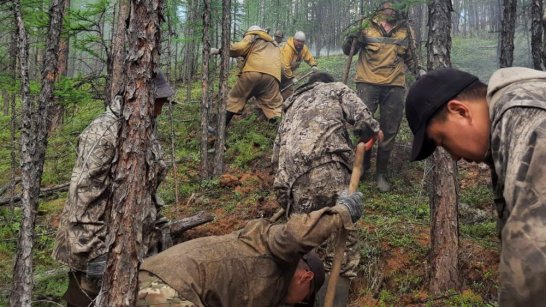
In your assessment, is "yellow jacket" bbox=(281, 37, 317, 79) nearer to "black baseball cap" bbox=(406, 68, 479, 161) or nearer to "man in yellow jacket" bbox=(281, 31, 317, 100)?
"man in yellow jacket" bbox=(281, 31, 317, 100)

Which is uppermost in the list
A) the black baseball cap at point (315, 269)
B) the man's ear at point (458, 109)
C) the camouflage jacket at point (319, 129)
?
the man's ear at point (458, 109)

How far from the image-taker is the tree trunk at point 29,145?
357 cm

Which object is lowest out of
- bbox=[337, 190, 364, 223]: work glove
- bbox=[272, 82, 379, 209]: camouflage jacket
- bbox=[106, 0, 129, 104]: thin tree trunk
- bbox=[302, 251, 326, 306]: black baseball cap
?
bbox=[302, 251, 326, 306]: black baseball cap

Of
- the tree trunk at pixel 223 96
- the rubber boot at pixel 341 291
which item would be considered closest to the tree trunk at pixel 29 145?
the rubber boot at pixel 341 291

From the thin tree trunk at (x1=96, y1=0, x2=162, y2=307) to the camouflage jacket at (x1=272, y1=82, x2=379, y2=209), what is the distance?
269 cm

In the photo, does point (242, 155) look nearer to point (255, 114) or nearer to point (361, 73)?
point (255, 114)

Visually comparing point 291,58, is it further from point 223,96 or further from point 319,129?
point 319,129

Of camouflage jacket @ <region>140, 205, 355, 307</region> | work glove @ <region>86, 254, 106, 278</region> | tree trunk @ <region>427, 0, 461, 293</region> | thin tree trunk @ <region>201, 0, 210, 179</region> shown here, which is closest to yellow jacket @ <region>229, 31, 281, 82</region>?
thin tree trunk @ <region>201, 0, 210, 179</region>

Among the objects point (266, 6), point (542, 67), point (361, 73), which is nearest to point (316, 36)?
point (266, 6)

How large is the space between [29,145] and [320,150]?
2799 millimetres

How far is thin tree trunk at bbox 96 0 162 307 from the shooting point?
2643 mm

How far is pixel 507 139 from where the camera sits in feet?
5.39

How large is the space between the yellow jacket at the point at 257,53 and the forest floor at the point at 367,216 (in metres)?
1.45

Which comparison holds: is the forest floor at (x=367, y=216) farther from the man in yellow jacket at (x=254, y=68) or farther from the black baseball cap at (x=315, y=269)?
the black baseball cap at (x=315, y=269)
